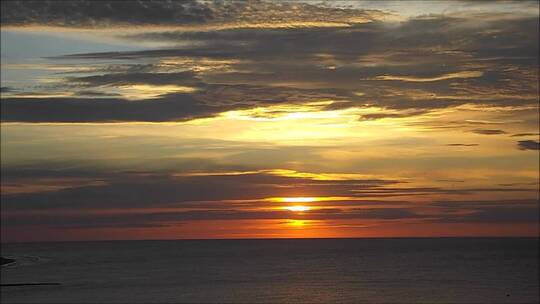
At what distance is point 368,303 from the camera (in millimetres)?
86062

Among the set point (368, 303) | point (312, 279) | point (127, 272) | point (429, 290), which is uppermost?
point (368, 303)

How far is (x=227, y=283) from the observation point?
115938 mm

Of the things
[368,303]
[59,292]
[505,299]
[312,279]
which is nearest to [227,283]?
[312,279]

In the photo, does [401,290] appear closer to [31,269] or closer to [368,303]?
[368,303]

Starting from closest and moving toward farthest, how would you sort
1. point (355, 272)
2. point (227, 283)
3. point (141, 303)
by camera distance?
A: point (141, 303)
point (227, 283)
point (355, 272)

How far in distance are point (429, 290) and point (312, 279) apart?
77.1 ft

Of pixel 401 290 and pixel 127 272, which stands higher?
pixel 401 290

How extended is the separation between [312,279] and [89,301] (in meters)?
41.5

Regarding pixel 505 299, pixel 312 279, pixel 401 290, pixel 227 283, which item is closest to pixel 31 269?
pixel 227 283

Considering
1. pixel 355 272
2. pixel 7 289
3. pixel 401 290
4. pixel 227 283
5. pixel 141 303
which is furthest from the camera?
pixel 355 272

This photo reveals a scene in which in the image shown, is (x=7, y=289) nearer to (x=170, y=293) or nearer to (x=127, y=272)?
(x=170, y=293)

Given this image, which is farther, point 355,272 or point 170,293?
point 355,272

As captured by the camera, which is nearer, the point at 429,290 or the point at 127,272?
the point at 429,290

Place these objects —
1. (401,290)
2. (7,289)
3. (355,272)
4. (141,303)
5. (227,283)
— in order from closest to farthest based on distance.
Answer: (141,303) < (7,289) < (401,290) < (227,283) < (355,272)
